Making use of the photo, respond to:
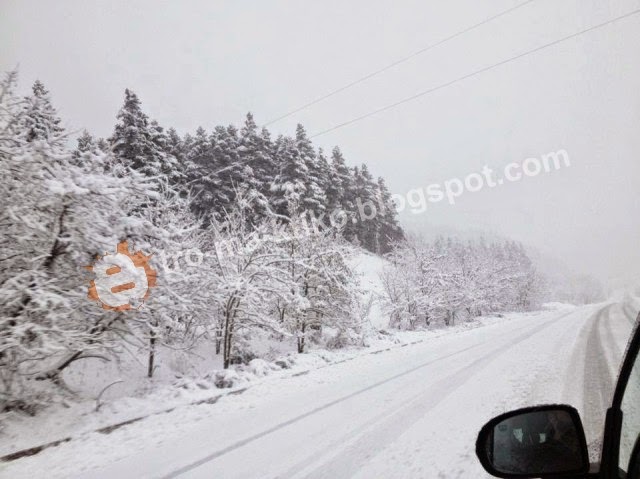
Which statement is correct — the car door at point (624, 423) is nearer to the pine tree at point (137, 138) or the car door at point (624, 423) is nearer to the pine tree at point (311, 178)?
the pine tree at point (137, 138)

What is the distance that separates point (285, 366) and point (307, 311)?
156 inches

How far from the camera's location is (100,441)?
629 cm

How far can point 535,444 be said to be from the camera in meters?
1.71

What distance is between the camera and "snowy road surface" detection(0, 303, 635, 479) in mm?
4863

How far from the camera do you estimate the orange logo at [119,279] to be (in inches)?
312

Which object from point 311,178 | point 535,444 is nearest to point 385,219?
point 311,178

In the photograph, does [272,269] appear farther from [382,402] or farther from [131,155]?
[131,155]

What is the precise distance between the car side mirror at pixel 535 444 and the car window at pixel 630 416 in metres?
0.13

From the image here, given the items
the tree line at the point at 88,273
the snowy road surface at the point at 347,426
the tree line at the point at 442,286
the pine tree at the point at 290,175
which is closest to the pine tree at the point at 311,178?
the pine tree at the point at 290,175

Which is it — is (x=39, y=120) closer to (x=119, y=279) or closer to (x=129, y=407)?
(x=119, y=279)

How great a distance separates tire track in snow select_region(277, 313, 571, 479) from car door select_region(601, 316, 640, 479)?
143 inches

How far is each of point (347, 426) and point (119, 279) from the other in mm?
5310

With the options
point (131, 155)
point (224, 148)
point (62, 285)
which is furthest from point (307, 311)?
point (224, 148)

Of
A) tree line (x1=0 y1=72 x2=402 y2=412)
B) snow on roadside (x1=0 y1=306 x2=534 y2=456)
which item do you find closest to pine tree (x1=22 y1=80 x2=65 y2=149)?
tree line (x1=0 y1=72 x2=402 y2=412)
